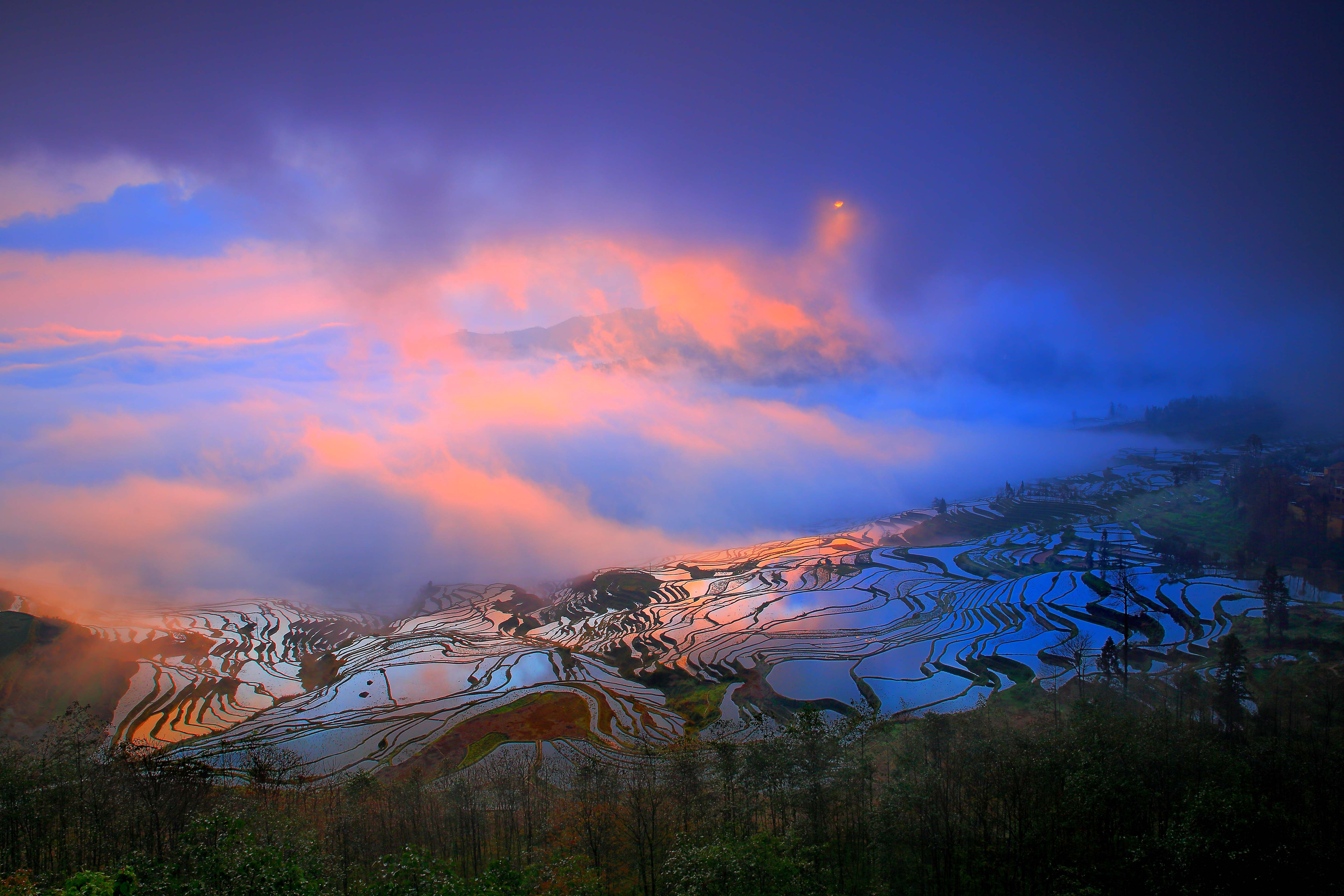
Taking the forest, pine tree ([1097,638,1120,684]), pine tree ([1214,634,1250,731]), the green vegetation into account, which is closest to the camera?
the forest

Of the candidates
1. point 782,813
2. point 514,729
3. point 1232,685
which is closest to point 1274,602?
point 1232,685

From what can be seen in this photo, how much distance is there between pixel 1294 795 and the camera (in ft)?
69.6

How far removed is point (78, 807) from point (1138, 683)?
63.4 meters

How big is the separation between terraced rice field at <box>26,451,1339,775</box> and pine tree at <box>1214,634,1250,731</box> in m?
Result: 9.00

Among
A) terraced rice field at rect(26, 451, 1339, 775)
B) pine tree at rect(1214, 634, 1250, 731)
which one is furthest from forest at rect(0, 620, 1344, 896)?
terraced rice field at rect(26, 451, 1339, 775)

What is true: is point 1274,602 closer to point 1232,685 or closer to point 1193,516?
point 1232,685

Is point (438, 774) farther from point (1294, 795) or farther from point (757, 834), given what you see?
point (1294, 795)

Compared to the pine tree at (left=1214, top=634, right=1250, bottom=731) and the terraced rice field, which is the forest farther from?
the terraced rice field

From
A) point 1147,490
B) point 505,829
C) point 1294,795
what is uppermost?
point 1147,490

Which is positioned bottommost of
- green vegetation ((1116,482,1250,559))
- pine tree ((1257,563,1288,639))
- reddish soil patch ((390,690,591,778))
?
reddish soil patch ((390,690,591,778))

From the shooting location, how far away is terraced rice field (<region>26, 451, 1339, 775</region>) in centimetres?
4112

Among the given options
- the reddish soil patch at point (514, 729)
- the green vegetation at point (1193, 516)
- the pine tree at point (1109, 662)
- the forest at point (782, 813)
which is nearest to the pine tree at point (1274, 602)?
Result: the pine tree at point (1109, 662)

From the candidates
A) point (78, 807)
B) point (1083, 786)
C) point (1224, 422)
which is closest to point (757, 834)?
point (1083, 786)

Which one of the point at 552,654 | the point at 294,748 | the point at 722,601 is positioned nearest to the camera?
the point at 294,748
